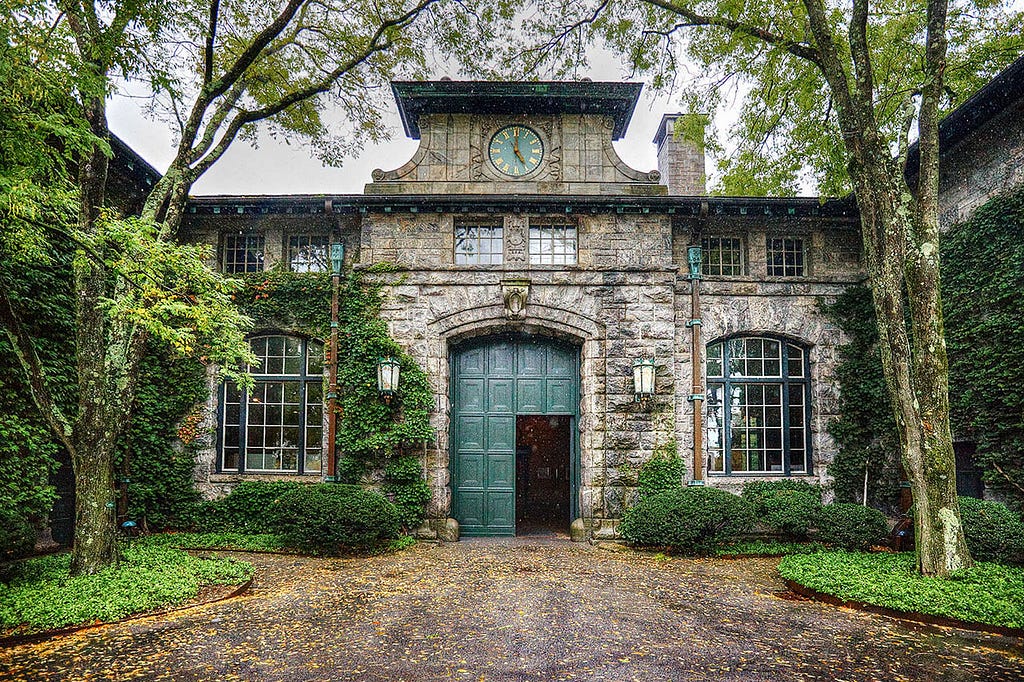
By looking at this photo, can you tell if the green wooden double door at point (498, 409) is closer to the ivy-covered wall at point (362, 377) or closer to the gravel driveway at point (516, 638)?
the ivy-covered wall at point (362, 377)

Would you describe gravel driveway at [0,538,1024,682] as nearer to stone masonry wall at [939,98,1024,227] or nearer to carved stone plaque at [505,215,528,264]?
carved stone plaque at [505,215,528,264]

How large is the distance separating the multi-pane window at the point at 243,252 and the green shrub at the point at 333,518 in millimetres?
4121

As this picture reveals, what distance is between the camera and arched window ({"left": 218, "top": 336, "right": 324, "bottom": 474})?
11117mm

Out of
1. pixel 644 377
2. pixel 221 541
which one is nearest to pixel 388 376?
pixel 221 541

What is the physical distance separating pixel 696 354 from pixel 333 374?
594 centimetres

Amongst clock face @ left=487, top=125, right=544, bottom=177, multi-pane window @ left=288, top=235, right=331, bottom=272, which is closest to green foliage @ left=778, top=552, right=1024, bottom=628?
clock face @ left=487, top=125, right=544, bottom=177

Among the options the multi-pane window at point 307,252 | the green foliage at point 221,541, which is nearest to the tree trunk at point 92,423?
the green foliage at point 221,541

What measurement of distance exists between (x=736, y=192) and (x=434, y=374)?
663cm

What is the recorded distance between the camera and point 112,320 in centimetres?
756

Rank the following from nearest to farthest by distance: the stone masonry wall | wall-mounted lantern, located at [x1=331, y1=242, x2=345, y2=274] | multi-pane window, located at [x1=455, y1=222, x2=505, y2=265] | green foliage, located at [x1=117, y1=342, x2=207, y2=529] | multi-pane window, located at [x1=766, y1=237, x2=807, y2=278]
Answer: the stone masonry wall
green foliage, located at [x1=117, y1=342, x2=207, y2=529]
wall-mounted lantern, located at [x1=331, y1=242, x2=345, y2=274]
multi-pane window, located at [x1=455, y1=222, x2=505, y2=265]
multi-pane window, located at [x1=766, y1=237, x2=807, y2=278]

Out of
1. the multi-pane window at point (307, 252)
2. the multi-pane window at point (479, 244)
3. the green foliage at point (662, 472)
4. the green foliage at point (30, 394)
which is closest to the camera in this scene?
the green foliage at point (30, 394)

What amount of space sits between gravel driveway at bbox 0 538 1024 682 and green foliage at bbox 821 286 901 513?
3.70 metres

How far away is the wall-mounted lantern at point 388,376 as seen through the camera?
10180 mm

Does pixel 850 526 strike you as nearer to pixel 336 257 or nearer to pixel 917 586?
pixel 917 586
